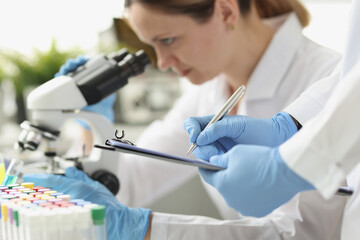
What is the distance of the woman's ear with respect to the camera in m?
1.50

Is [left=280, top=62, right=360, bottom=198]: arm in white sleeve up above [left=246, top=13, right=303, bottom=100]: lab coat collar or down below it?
above

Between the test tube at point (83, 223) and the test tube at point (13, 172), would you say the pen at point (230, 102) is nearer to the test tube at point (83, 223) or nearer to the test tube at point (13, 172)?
the test tube at point (83, 223)

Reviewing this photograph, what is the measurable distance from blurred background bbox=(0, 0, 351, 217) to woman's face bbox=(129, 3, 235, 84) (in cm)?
113

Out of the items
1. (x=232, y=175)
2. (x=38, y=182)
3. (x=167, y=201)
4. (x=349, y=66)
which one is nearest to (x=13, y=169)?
(x=38, y=182)

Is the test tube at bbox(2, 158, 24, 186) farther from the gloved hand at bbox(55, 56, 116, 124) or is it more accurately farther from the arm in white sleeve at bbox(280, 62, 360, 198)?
the arm in white sleeve at bbox(280, 62, 360, 198)

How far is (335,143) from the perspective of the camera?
0.72 m

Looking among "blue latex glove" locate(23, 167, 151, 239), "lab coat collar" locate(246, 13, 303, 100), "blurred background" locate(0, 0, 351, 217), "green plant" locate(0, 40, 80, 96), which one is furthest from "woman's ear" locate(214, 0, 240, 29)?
"green plant" locate(0, 40, 80, 96)

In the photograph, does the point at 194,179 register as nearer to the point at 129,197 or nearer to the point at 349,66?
the point at 129,197

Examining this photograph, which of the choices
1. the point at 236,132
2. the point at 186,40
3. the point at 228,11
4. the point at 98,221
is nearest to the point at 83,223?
the point at 98,221

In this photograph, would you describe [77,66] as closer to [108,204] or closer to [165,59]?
[165,59]

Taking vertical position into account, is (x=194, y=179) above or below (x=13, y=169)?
below

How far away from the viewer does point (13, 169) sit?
1.13 m

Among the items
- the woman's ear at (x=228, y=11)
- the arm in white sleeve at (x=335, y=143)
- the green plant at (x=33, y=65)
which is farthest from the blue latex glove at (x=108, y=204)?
the green plant at (x=33, y=65)

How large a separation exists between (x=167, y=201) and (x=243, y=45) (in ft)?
4.31
